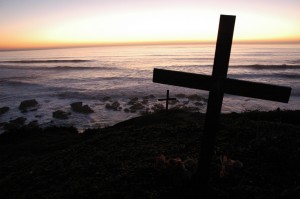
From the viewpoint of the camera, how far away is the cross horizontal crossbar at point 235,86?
13.6ft

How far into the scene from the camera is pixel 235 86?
4.36 meters

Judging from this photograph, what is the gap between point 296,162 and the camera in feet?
17.2

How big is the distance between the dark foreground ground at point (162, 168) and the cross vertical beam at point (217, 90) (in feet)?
1.45

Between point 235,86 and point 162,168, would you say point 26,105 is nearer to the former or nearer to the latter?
point 162,168

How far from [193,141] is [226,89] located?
3.26 m

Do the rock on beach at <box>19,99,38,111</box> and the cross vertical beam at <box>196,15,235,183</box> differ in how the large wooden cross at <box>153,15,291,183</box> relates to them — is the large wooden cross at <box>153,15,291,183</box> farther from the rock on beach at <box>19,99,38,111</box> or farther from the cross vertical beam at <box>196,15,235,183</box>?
the rock on beach at <box>19,99,38,111</box>

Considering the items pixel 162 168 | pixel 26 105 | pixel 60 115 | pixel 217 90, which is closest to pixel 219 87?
pixel 217 90

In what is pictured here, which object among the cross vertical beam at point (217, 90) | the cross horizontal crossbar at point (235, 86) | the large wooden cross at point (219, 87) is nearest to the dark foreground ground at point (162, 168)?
the cross vertical beam at point (217, 90)

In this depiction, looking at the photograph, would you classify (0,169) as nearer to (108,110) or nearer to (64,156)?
(64,156)

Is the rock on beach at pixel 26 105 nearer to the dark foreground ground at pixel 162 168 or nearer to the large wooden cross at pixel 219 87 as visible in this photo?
the dark foreground ground at pixel 162 168

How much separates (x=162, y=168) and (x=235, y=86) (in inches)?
84.6

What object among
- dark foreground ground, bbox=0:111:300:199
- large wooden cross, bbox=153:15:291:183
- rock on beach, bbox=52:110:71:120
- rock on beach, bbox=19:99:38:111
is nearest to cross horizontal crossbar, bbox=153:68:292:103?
large wooden cross, bbox=153:15:291:183

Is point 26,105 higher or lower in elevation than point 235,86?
lower

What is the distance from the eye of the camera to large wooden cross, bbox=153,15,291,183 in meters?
4.16
